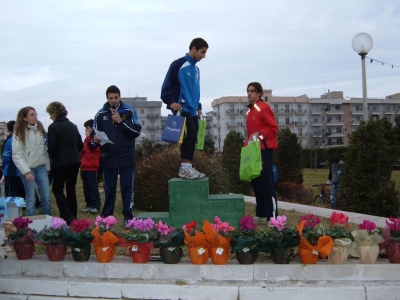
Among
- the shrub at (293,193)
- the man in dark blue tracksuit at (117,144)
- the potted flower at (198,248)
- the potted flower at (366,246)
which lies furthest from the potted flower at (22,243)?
the shrub at (293,193)

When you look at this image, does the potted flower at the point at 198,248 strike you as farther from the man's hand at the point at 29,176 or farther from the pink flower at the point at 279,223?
Answer: the man's hand at the point at 29,176

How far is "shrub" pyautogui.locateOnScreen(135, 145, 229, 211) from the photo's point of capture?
934 centimetres

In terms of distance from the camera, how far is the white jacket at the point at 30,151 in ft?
22.0

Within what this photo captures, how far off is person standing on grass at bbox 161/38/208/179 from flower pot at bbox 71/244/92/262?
82.4 inches

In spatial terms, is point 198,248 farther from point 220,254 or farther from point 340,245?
point 340,245

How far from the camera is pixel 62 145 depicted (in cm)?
696

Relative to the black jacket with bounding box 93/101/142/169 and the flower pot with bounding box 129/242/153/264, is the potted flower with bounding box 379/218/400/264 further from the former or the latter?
the black jacket with bounding box 93/101/142/169

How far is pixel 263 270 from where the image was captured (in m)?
4.31

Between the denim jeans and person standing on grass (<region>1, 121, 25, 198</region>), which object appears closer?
the denim jeans

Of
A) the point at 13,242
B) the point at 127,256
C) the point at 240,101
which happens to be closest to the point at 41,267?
the point at 13,242

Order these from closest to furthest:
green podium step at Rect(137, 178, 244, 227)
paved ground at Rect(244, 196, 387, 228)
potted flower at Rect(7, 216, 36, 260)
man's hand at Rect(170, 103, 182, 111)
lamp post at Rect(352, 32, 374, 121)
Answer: potted flower at Rect(7, 216, 36, 260), man's hand at Rect(170, 103, 182, 111), green podium step at Rect(137, 178, 244, 227), paved ground at Rect(244, 196, 387, 228), lamp post at Rect(352, 32, 374, 121)

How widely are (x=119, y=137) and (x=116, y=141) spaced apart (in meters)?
0.07

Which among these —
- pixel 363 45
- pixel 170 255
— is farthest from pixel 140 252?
pixel 363 45

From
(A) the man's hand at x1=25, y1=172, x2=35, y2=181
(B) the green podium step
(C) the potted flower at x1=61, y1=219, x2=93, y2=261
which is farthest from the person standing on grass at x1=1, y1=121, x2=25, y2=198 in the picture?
(C) the potted flower at x1=61, y1=219, x2=93, y2=261
